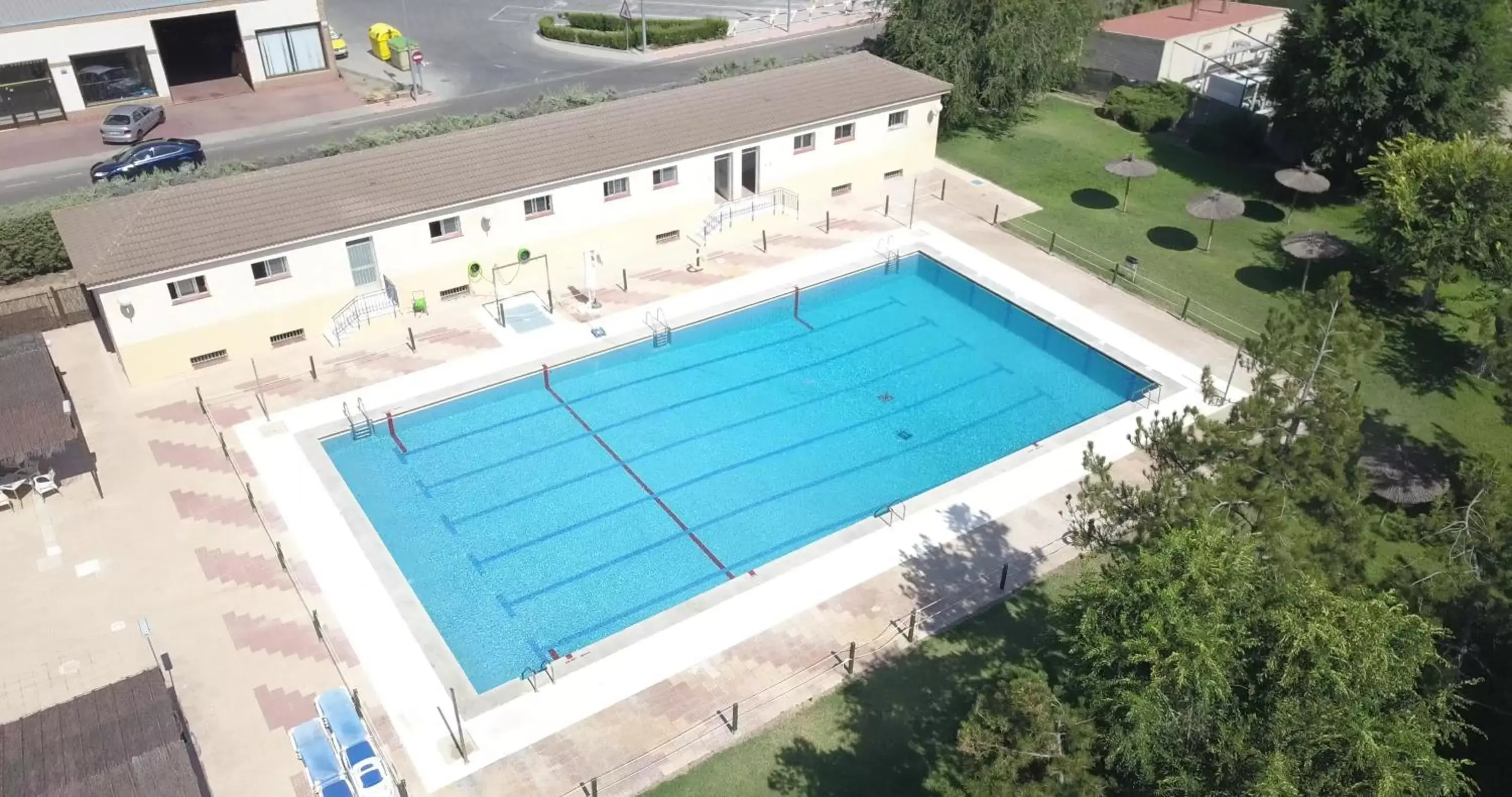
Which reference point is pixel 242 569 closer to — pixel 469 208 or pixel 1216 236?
pixel 469 208

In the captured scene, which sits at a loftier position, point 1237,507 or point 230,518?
point 1237,507

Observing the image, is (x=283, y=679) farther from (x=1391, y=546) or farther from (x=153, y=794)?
(x=1391, y=546)

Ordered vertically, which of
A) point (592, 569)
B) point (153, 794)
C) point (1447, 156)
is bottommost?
point (592, 569)

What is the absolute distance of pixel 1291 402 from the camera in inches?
696

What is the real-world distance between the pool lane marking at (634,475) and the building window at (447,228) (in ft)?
16.8

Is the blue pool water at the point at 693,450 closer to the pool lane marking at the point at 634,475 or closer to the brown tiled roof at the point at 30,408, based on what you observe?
the pool lane marking at the point at 634,475

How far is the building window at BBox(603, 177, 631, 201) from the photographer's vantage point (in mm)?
33875

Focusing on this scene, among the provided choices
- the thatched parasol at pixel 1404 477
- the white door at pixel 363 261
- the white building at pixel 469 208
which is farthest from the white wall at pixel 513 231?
the thatched parasol at pixel 1404 477

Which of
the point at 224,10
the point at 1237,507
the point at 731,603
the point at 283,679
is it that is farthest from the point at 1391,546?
the point at 224,10

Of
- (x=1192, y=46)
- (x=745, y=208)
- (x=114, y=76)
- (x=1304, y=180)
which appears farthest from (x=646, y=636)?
(x=114, y=76)

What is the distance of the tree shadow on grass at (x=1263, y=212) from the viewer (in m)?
38.6

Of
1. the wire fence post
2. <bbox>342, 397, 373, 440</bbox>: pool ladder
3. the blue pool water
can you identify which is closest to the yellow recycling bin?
the blue pool water

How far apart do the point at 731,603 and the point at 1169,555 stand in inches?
449

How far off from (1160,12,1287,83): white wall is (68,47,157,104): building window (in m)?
44.1
